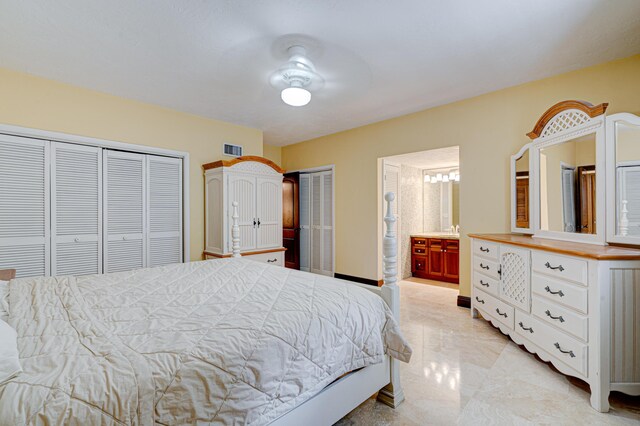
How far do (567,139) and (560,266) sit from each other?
1.20 m

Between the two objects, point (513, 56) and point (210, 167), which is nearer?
point (513, 56)

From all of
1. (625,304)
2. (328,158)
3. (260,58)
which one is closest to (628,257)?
(625,304)

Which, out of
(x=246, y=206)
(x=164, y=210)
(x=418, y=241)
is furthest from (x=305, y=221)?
(x=164, y=210)

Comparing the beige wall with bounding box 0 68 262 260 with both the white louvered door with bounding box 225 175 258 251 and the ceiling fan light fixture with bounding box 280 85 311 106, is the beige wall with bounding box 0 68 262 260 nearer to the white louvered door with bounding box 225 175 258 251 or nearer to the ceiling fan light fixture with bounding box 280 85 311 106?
the white louvered door with bounding box 225 175 258 251

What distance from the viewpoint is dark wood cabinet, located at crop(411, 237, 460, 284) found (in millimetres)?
4816

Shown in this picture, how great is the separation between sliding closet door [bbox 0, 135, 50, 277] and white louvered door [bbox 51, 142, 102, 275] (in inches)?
2.7

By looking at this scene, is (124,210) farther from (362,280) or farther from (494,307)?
(494,307)

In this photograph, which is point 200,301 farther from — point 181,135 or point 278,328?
point 181,135

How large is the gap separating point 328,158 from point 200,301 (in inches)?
158

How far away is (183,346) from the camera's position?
1.04 meters

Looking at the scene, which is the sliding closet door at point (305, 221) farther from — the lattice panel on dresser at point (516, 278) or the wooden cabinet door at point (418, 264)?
the lattice panel on dresser at point (516, 278)

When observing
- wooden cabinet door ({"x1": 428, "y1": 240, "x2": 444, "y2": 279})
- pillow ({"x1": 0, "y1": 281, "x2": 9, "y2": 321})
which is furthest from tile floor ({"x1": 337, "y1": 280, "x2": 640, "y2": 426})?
wooden cabinet door ({"x1": 428, "y1": 240, "x2": 444, "y2": 279})

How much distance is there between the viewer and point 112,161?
135 inches

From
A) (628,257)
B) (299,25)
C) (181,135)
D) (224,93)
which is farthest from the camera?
(181,135)
